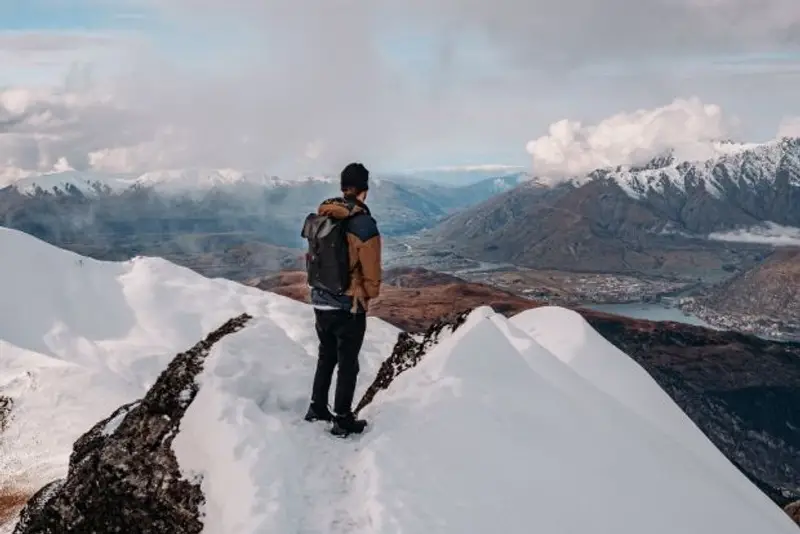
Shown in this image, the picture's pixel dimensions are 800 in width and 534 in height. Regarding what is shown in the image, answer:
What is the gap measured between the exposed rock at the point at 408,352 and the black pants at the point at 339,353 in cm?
289

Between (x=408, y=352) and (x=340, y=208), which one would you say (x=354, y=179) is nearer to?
(x=340, y=208)

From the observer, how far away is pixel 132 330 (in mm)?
71812

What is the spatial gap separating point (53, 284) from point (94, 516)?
7032cm

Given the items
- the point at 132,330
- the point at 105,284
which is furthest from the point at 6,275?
the point at 132,330

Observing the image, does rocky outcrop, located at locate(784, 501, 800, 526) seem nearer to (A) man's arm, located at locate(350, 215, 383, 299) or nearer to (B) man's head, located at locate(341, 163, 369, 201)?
(A) man's arm, located at locate(350, 215, 383, 299)

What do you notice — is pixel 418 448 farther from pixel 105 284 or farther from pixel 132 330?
pixel 105 284

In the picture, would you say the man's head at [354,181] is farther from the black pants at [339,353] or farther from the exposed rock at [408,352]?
the exposed rock at [408,352]

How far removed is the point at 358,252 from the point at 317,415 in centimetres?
323

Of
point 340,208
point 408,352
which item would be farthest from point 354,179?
point 408,352

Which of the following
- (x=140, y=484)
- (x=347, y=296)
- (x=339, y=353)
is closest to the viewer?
(x=140, y=484)

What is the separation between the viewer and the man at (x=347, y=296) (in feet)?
38.4

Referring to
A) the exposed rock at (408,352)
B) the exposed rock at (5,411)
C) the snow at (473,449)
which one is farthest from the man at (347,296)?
the exposed rock at (5,411)

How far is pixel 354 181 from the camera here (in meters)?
12.1

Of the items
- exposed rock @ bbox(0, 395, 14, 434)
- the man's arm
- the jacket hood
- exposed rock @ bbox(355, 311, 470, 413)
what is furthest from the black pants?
exposed rock @ bbox(0, 395, 14, 434)
